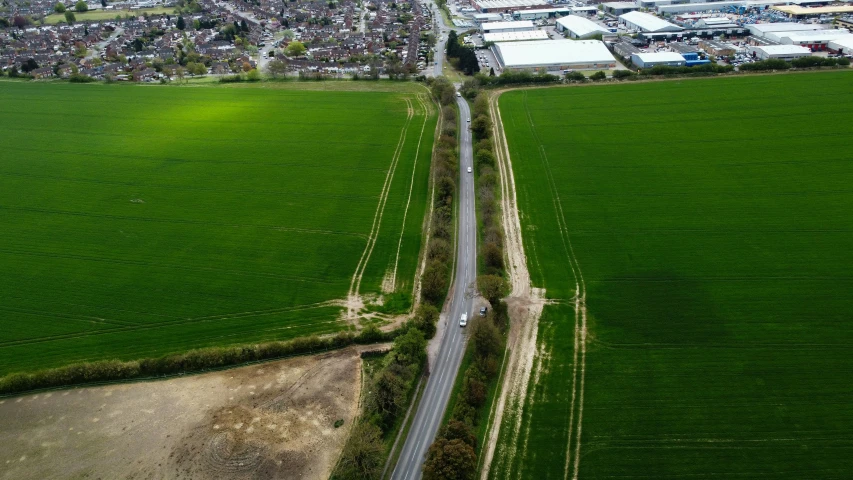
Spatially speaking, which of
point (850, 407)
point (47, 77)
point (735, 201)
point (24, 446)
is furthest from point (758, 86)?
point (47, 77)

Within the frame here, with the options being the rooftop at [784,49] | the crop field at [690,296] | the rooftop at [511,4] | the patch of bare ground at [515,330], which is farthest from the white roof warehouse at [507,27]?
the patch of bare ground at [515,330]

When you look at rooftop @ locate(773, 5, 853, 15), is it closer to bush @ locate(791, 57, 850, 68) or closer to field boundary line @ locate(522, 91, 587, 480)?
bush @ locate(791, 57, 850, 68)

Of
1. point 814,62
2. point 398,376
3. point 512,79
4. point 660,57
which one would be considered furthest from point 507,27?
point 398,376

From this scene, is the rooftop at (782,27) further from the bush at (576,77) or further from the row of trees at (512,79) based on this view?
the row of trees at (512,79)

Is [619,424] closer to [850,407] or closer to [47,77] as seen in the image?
[850,407]

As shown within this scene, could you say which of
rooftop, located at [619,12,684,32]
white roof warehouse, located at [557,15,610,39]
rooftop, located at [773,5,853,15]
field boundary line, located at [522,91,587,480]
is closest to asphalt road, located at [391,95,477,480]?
field boundary line, located at [522,91,587,480]

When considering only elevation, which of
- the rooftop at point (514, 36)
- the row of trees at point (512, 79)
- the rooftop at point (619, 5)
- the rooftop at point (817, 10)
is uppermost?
the rooftop at point (619, 5)

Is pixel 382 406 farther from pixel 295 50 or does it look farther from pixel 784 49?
pixel 784 49
